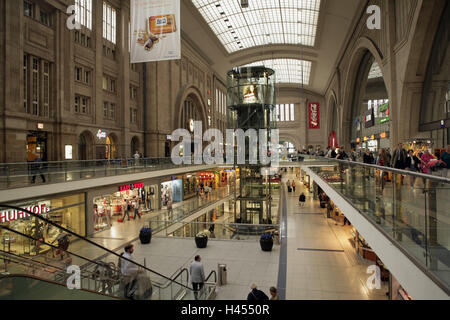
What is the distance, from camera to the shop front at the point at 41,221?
24.2 feet

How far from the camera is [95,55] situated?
2319 cm

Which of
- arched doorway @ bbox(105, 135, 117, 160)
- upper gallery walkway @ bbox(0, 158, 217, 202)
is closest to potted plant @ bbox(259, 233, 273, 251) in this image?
upper gallery walkway @ bbox(0, 158, 217, 202)

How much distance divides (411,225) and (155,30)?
13852 millimetres

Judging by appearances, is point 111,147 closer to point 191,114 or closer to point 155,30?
point 155,30

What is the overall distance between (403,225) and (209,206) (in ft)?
71.5

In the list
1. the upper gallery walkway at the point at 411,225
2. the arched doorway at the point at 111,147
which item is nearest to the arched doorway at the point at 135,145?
the arched doorway at the point at 111,147

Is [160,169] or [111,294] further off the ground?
[160,169]

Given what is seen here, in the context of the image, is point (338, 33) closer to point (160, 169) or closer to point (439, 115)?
point (439, 115)

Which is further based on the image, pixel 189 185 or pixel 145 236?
pixel 189 185

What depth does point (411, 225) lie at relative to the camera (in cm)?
405

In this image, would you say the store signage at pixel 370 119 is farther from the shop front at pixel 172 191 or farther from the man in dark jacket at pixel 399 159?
the man in dark jacket at pixel 399 159

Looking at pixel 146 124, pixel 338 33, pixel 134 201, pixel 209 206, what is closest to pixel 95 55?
pixel 146 124

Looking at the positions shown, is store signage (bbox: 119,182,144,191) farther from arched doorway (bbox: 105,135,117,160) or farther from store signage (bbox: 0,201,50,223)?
store signage (bbox: 0,201,50,223)

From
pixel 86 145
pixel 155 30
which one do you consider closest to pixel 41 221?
pixel 155 30
